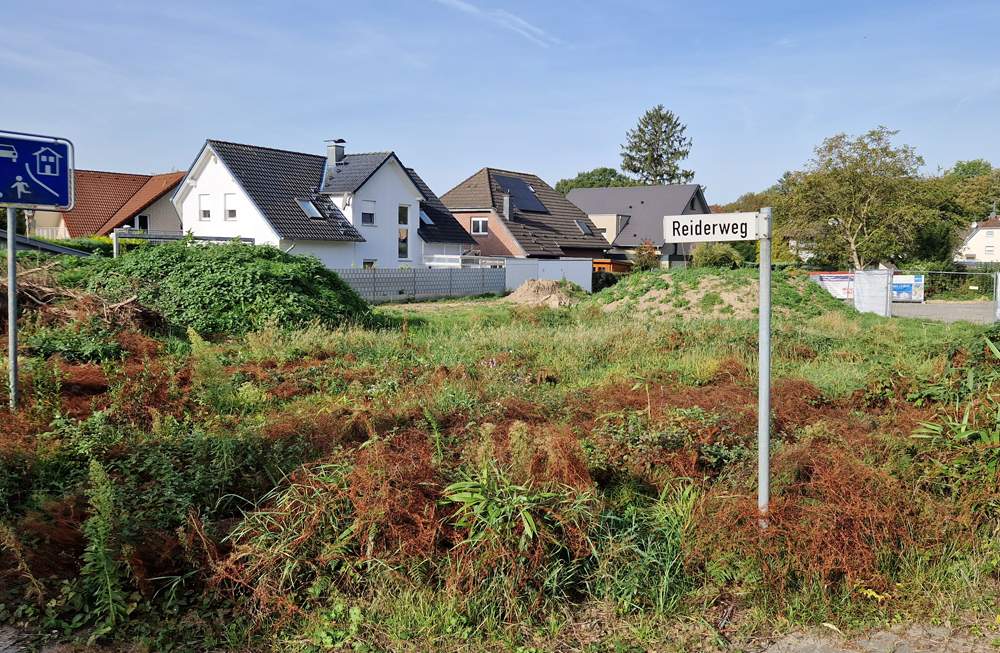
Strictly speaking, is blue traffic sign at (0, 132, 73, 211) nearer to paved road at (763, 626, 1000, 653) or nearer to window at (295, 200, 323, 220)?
paved road at (763, 626, 1000, 653)

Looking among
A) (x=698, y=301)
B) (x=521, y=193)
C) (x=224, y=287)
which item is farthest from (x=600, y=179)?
(x=224, y=287)

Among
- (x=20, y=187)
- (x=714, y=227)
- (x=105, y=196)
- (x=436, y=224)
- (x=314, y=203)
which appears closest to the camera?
(x=714, y=227)

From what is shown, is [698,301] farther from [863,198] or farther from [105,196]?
[105,196]

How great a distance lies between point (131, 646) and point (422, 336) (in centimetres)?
1118

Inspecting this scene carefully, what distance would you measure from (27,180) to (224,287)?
24.6ft

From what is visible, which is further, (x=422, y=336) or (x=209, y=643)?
(x=422, y=336)

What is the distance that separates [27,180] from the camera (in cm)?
733

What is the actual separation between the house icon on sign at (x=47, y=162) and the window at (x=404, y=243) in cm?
3237

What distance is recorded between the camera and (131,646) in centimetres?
409

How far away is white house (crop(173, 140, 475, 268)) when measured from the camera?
114 ft

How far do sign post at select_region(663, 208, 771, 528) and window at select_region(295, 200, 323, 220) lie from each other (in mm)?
32403

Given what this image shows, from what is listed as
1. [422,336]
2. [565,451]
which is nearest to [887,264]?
[422,336]

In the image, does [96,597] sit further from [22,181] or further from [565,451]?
[22,181]

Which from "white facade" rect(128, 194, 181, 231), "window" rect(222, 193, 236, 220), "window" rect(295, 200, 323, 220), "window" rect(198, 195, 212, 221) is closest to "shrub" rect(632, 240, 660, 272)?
"window" rect(295, 200, 323, 220)
